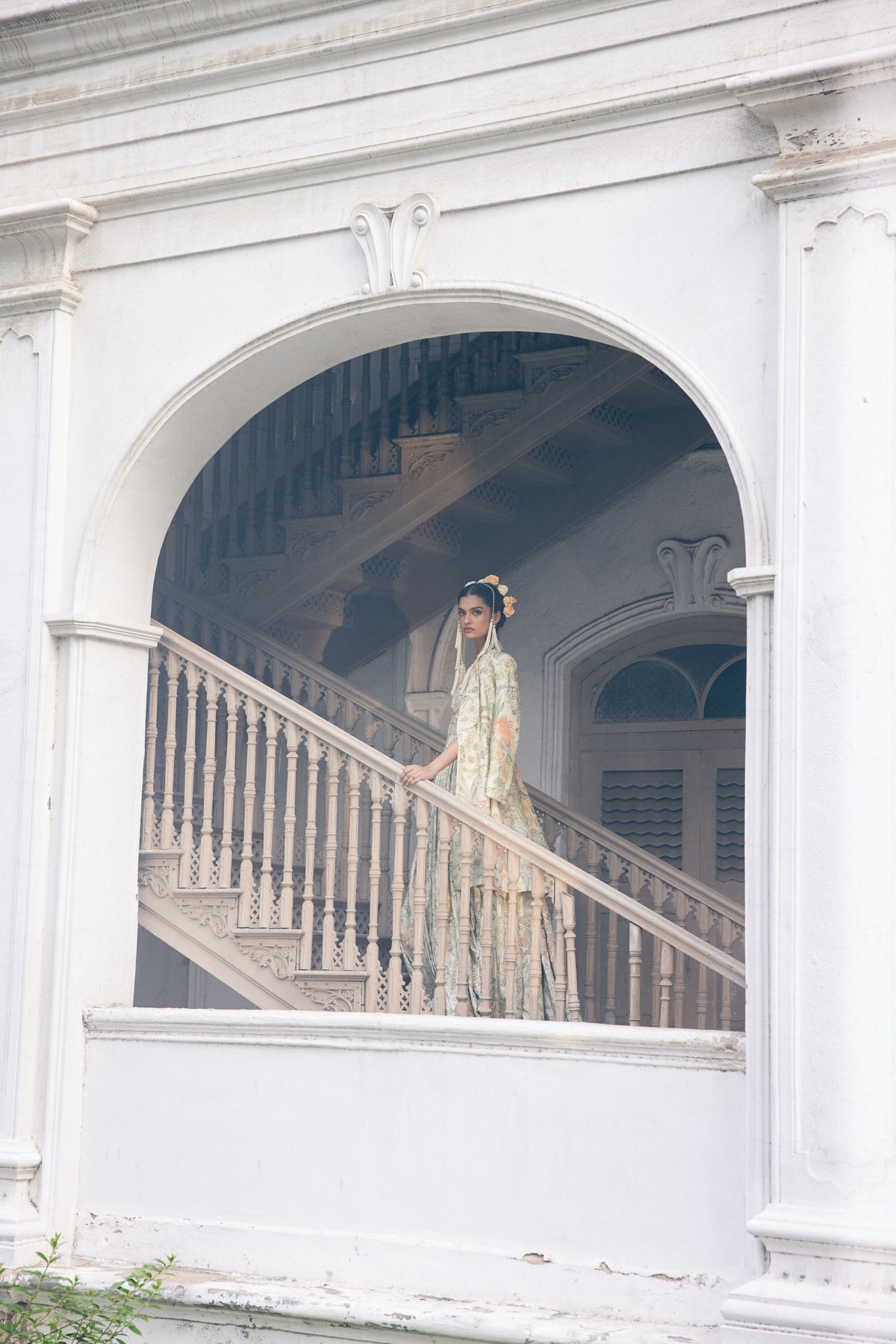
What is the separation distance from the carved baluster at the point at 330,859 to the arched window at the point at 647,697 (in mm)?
3003

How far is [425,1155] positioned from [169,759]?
7.51 ft

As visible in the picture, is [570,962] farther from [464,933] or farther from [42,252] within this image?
[42,252]

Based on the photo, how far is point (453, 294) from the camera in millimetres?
6777

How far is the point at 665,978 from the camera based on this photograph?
6805 mm

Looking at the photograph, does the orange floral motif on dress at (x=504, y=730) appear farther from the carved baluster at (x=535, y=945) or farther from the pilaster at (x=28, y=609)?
the pilaster at (x=28, y=609)

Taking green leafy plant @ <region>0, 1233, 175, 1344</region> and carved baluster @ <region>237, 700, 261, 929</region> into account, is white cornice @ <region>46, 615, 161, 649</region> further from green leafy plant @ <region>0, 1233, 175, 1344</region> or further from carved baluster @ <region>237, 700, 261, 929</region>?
green leafy plant @ <region>0, 1233, 175, 1344</region>

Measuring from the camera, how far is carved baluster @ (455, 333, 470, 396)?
380 inches

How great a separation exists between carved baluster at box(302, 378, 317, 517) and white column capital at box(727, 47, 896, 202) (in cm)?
446

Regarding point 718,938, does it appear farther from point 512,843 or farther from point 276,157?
point 276,157

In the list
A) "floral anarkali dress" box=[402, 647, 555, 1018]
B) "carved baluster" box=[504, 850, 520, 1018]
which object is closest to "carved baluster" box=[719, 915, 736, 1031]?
"floral anarkali dress" box=[402, 647, 555, 1018]

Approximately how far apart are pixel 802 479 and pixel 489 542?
447 centimetres

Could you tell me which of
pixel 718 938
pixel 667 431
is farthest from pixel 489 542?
pixel 718 938

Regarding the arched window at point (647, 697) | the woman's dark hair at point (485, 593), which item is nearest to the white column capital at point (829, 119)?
the woman's dark hair at point (485, 593)

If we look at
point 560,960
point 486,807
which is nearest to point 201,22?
point 486,807
